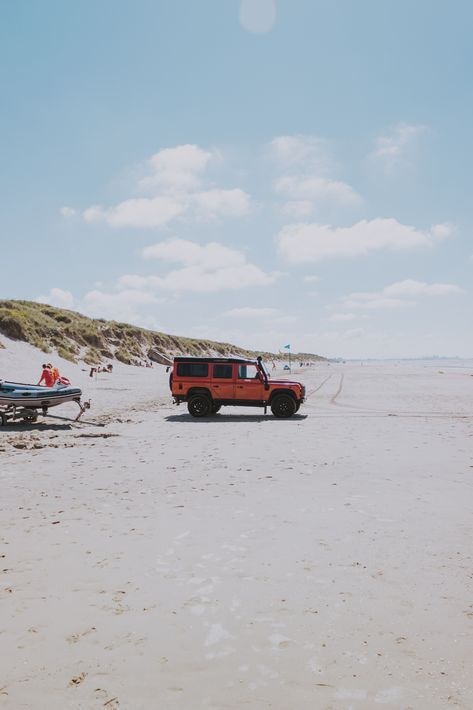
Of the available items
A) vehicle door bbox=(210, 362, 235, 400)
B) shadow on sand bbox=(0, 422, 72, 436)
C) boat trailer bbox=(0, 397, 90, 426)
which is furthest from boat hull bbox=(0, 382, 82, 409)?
vehicle door bbox=(210, 362, 235, 400)

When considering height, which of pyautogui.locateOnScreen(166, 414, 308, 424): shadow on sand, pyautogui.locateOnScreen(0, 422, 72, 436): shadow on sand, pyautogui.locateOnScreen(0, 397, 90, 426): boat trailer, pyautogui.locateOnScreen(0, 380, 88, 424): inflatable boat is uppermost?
pyautogui.locateOnScreen(0, 380, 88, 424): inflatable boat

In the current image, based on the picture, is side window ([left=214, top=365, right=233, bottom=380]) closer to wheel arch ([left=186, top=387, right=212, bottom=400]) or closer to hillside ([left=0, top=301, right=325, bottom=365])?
wheel arch ([left=186, top=387, right=212, bottom=400])

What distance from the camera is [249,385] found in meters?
18.1

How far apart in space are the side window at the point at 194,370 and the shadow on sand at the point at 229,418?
1.68m

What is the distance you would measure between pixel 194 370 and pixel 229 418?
2.31 m

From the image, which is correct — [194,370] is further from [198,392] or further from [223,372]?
[223,372]

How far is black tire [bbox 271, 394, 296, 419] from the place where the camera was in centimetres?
1780

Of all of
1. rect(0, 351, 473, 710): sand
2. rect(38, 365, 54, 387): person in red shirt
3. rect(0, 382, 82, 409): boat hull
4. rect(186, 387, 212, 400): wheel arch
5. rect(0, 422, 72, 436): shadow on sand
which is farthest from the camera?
rect(186, 387, 212, 400): wheel arch

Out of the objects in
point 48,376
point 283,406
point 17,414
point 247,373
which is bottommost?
point 17,414

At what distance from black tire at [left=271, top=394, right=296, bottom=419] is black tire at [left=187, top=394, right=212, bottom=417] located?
251cm

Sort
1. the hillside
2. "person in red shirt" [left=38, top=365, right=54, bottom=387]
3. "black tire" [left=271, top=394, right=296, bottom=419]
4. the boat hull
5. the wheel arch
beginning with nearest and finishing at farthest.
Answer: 1. the boat hull
2. "person in red shirt" [left=38, top=365, right=54, bottom=387]
3. "black tire" [left=271, top=394, right=296, bottom=419]
4. the wheel arch
5. the hillside

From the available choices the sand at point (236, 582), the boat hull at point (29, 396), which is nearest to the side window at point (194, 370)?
the boat hull at point (29, 396)

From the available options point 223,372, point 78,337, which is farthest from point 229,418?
point 78,337

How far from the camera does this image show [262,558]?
541 centimetres
